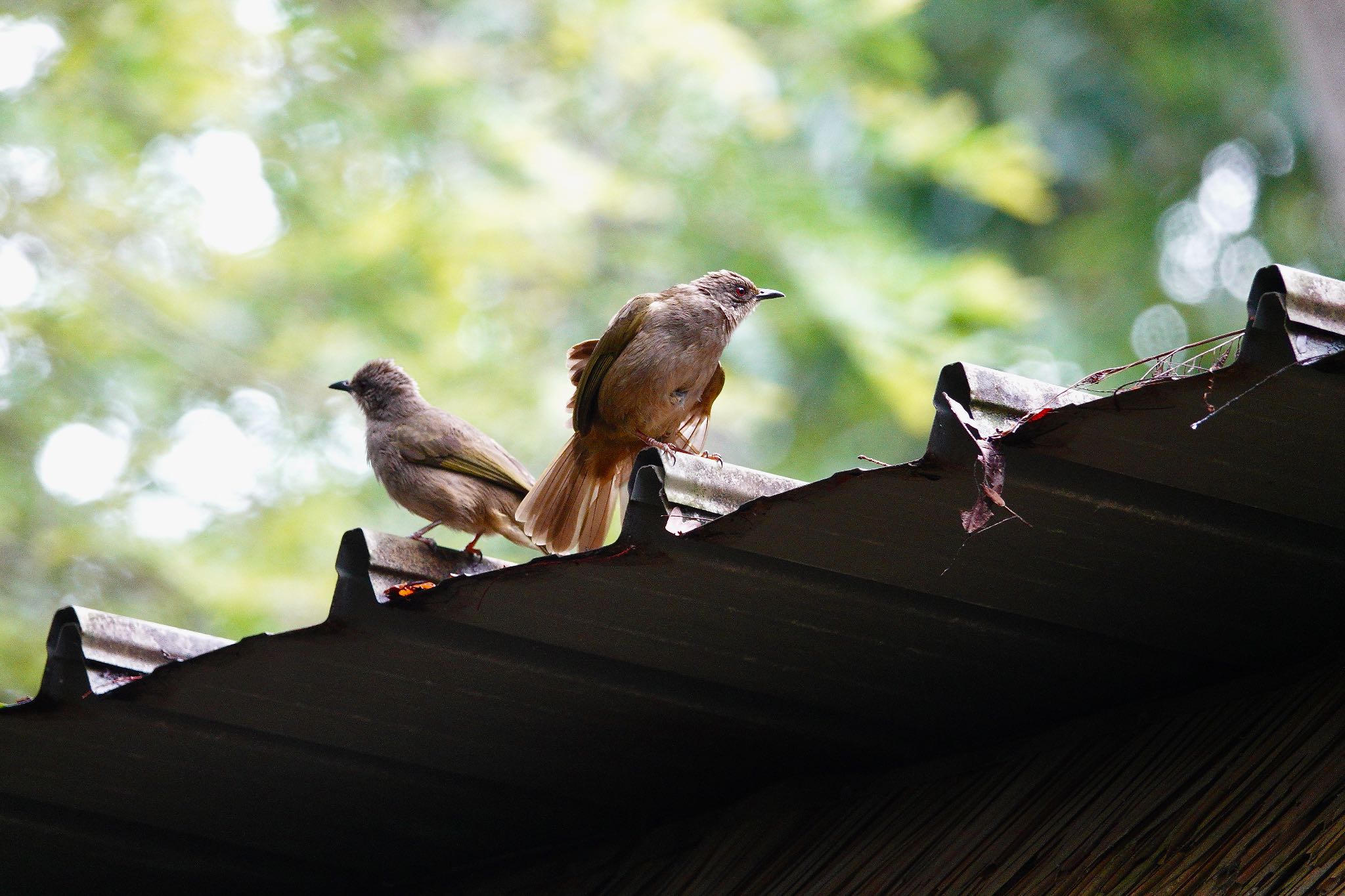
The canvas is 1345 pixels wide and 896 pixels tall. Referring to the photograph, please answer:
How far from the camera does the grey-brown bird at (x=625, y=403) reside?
16.4ft

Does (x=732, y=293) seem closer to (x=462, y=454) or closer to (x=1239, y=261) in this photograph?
(x=462, y=454)

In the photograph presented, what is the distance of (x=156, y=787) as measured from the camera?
3.74 meters

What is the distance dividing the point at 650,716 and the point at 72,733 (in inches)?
50.5

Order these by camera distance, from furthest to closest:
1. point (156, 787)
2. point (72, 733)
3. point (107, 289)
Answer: point (107, 289) → point (156, 787) → point (72, 733)

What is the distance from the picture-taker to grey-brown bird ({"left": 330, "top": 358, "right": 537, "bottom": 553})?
5.48 metres

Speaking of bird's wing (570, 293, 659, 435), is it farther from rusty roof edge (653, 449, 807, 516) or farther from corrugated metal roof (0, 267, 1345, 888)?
rusty roof edge (653, 449, 807, 516)

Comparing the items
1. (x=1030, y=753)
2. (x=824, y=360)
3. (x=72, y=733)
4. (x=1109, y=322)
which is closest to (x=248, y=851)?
(x=72, y=733)

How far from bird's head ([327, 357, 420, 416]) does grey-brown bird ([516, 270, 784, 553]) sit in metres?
1.19

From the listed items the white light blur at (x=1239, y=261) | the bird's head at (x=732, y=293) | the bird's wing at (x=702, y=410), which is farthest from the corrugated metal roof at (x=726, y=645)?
the white light blur at (x=1239, y=261)

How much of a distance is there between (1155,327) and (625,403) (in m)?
12.5

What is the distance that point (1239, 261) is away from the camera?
54.4 feet

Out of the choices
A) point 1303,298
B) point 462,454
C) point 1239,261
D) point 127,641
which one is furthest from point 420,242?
point 1303,298

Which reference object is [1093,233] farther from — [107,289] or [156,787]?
[156,787]

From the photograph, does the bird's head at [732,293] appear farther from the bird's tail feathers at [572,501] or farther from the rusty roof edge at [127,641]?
the rusty roof edge at [127,641]
